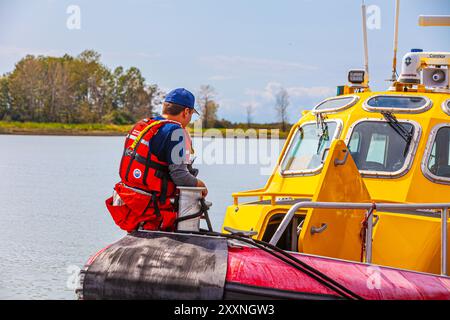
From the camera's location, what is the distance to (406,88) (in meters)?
7.97

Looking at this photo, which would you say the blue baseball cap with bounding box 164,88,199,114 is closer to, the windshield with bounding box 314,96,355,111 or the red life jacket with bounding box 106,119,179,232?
the red life jacket with bounding box 106,119,179,232

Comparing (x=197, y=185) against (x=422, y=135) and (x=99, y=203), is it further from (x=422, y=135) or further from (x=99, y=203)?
(x=99, y=203)

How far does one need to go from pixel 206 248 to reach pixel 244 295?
1.37 ft

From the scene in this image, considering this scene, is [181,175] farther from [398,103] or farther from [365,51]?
[365,51]

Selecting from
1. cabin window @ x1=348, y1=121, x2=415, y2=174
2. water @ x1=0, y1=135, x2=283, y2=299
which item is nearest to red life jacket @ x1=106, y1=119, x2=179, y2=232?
water @ x1=0, y1=135, x2=283, y2=299

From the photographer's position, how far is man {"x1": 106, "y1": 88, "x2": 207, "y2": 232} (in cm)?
517

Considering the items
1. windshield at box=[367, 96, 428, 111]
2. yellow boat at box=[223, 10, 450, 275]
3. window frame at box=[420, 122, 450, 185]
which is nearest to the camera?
yellow boat at box=[223, 10, 450, 275]

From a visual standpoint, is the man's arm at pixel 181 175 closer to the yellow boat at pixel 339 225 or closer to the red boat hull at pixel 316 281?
the yellow boat at pixel 339 225

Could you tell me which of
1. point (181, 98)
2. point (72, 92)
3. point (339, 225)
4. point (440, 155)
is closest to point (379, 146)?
point (440, 155)

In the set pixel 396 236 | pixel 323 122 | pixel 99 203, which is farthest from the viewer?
pixel 99 203

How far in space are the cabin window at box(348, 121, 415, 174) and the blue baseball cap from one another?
234 centimetres
